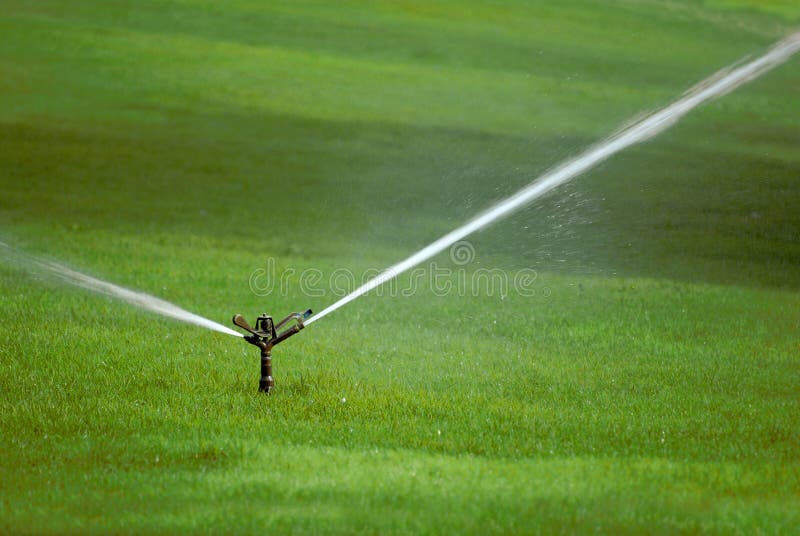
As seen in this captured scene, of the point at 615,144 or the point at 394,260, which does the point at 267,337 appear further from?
the point at 615,144

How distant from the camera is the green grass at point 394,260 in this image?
7.16 meters

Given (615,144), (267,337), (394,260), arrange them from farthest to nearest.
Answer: (615,144), (394,260), (267,337)

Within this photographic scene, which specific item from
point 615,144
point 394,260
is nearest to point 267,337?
point 394,260

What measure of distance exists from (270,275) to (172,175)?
5.49 m

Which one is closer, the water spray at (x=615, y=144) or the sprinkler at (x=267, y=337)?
the sprinkler at (x=267, y=337)

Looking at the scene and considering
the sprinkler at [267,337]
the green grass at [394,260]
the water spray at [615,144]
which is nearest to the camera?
the green grass at [394,260]

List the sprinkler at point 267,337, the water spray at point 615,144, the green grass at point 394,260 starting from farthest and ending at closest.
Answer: the water spray at point 615,144, the sprinkler at point 267,337, the green grass at point 394,260

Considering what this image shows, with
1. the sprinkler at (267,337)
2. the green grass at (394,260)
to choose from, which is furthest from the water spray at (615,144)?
the sprinkler at (267,337)

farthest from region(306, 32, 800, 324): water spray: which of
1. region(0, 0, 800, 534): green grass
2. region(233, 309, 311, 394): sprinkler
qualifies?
region(233, 309, 311, 394): sprinkler

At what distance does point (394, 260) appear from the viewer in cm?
1566

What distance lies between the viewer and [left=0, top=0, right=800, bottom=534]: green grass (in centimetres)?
716

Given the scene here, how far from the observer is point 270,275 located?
1441 cm

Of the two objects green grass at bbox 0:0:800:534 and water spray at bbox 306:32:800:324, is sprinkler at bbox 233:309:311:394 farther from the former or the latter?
water spray at bbox 306:32:800:324

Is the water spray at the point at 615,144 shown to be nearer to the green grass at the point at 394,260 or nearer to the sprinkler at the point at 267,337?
the green grass at the point at 394,260
